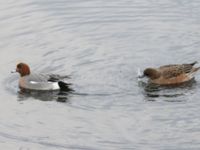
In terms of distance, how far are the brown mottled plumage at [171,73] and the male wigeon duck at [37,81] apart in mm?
1959

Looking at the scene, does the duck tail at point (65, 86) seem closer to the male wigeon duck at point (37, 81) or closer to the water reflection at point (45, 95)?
the male wigeon duck at point (37, 81)

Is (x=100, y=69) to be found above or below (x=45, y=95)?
above

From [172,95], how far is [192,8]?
6010 mm

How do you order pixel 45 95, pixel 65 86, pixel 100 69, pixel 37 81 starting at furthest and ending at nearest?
pixel 100 69
pixel 37 81
pixel 45 95
pixel 65 86

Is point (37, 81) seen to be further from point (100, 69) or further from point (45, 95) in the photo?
point (100, 69)

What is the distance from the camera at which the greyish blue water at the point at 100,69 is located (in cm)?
1486

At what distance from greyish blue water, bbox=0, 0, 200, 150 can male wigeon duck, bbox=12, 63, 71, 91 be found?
24 cm

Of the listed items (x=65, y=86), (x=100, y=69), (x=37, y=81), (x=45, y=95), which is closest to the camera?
(x=65, y=86)

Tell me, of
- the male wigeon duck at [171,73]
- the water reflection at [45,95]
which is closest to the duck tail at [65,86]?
the water reflection at [45,95]

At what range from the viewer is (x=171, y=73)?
720 inches

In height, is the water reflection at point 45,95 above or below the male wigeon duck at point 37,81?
below

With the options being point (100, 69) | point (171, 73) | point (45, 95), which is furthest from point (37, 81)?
point (171, 73)

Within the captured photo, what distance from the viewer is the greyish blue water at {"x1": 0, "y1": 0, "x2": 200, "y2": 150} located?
14.9m

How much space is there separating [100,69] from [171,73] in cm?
163
